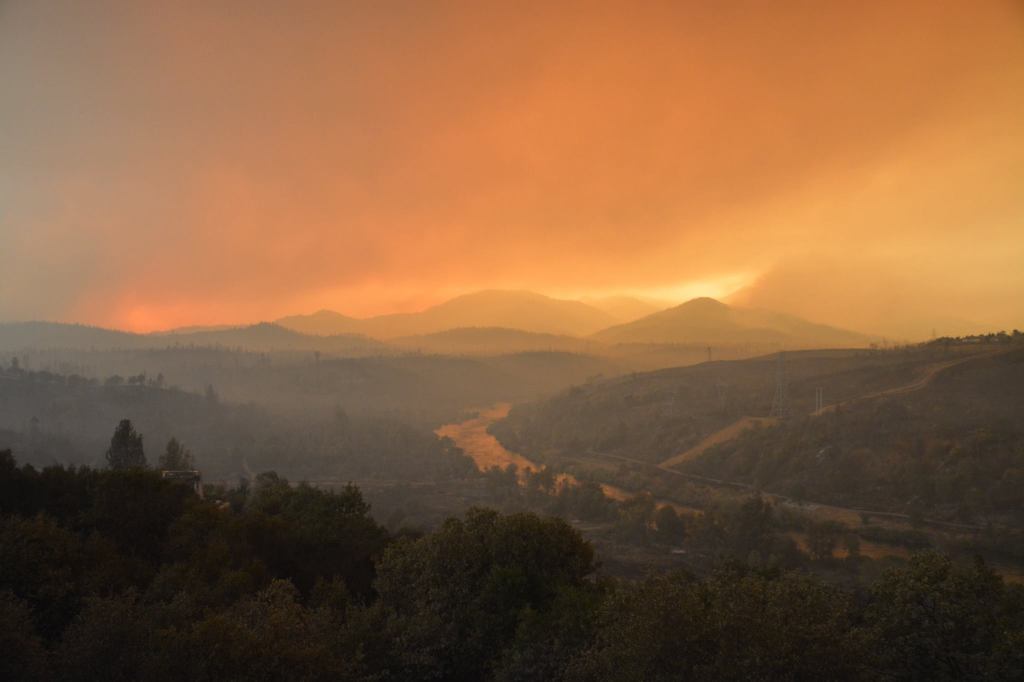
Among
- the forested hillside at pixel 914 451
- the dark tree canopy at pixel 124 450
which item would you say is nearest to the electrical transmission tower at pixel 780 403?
the forested hillside at pixel 914 451

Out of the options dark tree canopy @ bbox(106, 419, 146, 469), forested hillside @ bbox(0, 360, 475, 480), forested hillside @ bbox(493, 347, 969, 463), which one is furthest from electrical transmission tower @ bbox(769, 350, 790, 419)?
dark tree canopy @ bbox(106, 419, 146, 469)

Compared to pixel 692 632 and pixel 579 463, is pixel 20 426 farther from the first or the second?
pixel 692 632

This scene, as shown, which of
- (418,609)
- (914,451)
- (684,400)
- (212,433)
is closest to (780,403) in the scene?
(684,400)

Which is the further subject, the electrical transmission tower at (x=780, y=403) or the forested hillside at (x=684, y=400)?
the forested hillside at (x=684, y=400)

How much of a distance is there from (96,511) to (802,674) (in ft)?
86.3

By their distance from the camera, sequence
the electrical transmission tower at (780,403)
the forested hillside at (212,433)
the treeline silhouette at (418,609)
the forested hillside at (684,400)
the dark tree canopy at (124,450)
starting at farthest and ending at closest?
the forested hillside at (212,433)
the forested hillside at (684,400)
the electrical transmission tower at (780,403)
the dark tree canopy at (124,450)
the treeline silhouette at (418,609)

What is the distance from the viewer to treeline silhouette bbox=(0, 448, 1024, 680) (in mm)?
11188

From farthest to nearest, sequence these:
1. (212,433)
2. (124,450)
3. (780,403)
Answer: (212,433), (780,403), (124,450)

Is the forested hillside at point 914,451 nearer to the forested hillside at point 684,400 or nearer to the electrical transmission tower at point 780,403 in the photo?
the electrical transmission tower at point 780,403

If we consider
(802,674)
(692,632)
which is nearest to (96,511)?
(692,632)

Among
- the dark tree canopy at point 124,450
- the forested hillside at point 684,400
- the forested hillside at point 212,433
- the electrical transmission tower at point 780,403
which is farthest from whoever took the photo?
the forested hillside at point 212,433

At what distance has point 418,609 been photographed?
18.2 m

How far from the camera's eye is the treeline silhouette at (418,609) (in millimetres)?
11188

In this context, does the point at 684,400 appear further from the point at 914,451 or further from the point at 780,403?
the point at 914,451
